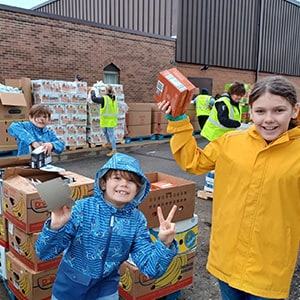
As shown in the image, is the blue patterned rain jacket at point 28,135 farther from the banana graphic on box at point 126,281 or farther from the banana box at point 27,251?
the banana graphic on box at point 126,281

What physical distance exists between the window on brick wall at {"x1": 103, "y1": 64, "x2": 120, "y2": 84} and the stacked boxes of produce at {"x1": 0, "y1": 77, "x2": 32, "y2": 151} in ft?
16.6

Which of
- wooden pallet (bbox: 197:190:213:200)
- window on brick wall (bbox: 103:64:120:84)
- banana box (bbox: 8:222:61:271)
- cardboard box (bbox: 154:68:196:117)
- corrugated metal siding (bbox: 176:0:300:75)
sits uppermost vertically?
corrugated metal siding (bbox: 176:0:300:75)

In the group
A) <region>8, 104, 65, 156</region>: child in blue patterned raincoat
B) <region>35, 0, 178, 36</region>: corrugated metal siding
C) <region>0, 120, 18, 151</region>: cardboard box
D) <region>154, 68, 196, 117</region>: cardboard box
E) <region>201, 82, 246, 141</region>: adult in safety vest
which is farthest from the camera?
<region>35, 0, 178, 36</region>: corrugated metal siding

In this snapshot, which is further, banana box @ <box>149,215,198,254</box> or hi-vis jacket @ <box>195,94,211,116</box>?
hi-vis jacket @ <box>195,94,211,116</box>

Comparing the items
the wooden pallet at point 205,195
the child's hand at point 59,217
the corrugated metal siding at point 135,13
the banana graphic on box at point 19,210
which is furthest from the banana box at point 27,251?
the corrugated metal siding at point 135,13

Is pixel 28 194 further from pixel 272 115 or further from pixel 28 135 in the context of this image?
pixel 272 115

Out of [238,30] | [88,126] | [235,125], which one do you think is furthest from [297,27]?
[235,125]

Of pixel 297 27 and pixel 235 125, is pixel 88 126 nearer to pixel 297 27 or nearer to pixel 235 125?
pixel 235 125

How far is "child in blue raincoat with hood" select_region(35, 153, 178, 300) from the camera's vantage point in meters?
1.74

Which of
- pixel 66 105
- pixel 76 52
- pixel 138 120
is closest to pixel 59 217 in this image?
pixel 66 105

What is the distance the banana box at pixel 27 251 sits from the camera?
8.38 ft

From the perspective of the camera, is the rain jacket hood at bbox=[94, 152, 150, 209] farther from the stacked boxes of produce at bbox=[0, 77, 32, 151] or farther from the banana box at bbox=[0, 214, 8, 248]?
the stacked boxes of produce at bbox=[0, 77, 32, 151]

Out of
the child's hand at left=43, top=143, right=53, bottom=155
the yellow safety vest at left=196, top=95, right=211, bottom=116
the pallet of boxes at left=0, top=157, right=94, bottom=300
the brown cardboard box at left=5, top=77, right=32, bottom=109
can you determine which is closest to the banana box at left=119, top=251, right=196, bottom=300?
the pallet of boxes at left=0, top=157, right=94, bottom=300

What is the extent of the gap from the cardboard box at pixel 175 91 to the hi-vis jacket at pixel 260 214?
0.09 metres
